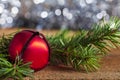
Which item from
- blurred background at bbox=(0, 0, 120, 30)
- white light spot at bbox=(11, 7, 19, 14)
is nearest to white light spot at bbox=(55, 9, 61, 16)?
blurred background at bbox=(0, 0, 120, 30)

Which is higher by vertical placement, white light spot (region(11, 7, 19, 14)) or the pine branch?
white light spot (region(11, 7, 19, 14))

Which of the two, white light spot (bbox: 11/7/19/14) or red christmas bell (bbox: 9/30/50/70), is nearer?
red christmas bell (bbox: 9/30/50/70)

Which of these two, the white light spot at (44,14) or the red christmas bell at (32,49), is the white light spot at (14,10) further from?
the red christmas bell at (32,49)

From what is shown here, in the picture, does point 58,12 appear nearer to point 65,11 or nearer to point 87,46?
point 65,11

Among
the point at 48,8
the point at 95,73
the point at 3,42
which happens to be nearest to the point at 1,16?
the point at 48,8

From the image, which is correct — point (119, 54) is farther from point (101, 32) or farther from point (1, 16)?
point (1, 16)

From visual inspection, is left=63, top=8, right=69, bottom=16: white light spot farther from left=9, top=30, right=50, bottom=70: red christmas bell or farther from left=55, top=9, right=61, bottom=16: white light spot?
left=9, top=30, right=50, bottom=70: red christmas bell
